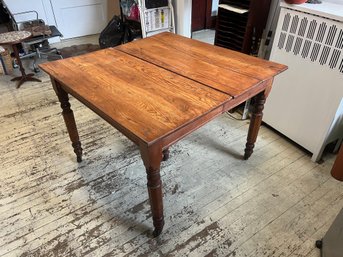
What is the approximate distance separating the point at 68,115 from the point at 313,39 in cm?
174

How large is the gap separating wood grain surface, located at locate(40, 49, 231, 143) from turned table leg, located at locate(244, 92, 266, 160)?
0.52 m

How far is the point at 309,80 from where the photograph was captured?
1927mm

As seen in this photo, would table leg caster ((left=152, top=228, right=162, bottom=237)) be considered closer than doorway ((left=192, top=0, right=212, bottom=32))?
Yes

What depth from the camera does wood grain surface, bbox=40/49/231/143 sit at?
113 centimetres

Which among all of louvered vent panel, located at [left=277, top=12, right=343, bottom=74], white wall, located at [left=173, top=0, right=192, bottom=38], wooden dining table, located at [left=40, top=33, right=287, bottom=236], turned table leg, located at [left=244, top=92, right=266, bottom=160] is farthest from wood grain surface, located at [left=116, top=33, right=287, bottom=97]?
white wall, located at [left=173, top=0, right=192, bottom=38]

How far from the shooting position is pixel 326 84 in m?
1.83

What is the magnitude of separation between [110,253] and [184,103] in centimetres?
93

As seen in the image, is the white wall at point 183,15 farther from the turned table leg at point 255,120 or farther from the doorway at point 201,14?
the turned table leg at point 255,120

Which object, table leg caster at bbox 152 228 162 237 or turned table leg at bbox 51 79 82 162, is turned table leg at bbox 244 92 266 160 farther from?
turned table leg at bbox 51 79 82 162

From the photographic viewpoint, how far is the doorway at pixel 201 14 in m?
4.55

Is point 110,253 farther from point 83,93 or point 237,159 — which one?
point 237,159

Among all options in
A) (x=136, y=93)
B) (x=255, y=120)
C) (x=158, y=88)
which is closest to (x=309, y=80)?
(x=255, y=120)

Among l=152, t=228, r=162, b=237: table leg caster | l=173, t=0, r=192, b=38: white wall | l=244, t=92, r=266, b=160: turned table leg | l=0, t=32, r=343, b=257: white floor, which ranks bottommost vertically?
l=0, t=32, r=343, b=257: white floor

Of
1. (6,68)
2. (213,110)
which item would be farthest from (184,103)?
(6,68)
